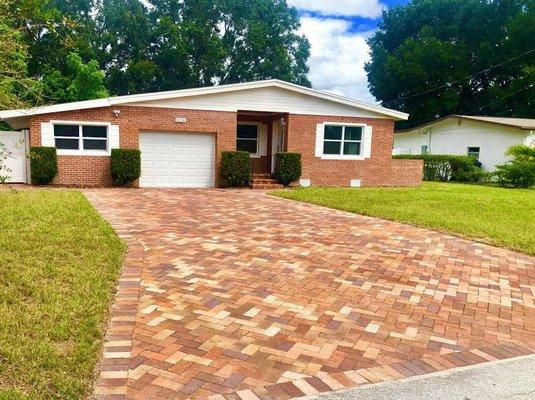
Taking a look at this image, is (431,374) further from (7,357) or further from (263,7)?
(263,7)

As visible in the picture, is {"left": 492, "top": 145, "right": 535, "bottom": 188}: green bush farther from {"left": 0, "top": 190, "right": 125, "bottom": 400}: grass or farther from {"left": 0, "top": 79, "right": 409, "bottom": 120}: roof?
{"left": 0, "top": 190, "right": 125, "bottom": 400}: grass

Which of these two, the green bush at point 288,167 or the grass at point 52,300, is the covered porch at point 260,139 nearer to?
the green bush at point 288,167

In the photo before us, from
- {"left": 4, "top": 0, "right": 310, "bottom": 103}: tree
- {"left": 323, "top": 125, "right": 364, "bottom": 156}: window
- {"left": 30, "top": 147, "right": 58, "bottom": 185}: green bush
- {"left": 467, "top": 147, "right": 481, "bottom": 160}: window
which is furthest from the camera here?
{"left": 4, "top": 0, "right": 310, "bottom": 103}: tree

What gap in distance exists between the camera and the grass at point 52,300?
2861 mm

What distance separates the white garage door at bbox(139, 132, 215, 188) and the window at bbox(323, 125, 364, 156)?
4707mm

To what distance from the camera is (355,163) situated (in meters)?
18.4

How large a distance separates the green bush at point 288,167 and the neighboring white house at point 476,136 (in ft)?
43.6

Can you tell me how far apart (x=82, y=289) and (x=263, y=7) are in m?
43.2

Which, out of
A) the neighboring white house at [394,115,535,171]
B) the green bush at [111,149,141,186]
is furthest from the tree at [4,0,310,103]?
the green bush at [111,149,141,186]

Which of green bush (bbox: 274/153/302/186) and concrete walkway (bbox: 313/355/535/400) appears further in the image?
green bush (bbox: 274/153/302/186)

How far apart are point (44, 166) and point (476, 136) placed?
22.7m

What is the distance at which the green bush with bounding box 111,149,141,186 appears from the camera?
15438 millimetres

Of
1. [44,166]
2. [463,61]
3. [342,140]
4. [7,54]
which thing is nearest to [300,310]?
[7,54]

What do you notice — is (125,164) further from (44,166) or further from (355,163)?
(355,163)
